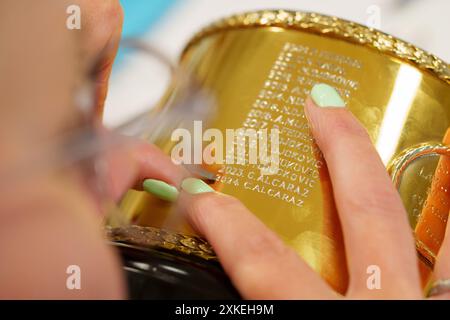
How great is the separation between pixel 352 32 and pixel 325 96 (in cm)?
7

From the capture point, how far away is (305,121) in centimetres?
46

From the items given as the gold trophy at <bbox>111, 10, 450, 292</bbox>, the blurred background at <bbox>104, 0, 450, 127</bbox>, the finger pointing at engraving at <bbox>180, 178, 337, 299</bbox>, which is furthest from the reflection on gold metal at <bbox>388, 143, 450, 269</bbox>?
the blurred background at <bbox>104, 0, 450, 127</bbox>

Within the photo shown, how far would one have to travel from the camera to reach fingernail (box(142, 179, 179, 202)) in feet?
1.49

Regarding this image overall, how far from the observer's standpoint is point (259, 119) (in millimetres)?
463

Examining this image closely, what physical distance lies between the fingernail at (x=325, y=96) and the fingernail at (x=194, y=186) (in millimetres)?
106

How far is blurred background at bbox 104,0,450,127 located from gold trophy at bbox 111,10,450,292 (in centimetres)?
34

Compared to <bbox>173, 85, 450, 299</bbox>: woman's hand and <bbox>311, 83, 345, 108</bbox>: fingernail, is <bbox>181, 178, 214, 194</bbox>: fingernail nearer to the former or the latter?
<bbox>173, 85, 450, 299</bbox>: woman's hand
